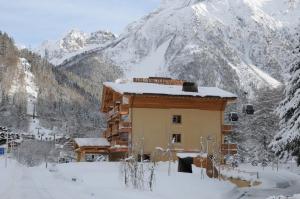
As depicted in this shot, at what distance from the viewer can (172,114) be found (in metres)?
55.2

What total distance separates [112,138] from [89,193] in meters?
41.8

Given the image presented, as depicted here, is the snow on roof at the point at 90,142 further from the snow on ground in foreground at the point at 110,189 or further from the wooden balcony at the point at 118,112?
the snow on ground in foreground at the point at 110,189

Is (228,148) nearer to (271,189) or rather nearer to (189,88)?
(189,88)

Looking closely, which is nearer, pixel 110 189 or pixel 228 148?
pixel 110 189

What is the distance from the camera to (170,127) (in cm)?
5488

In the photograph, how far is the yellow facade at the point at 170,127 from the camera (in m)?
54.2

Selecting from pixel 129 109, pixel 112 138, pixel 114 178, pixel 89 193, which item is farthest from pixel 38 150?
pixel 89 193

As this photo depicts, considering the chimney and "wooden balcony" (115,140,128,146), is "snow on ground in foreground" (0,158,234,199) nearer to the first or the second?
"wooden balcony" (115,140,128,146)

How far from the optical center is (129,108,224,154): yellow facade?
54188 millimetres

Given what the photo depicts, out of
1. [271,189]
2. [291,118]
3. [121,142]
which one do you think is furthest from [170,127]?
[291,118]

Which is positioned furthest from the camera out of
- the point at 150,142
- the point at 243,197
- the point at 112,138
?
the point at 112,138

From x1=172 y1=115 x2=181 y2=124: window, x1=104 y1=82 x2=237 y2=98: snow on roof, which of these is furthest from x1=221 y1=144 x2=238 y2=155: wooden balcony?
x1=172 y1=115 x2=181 y2=124: window

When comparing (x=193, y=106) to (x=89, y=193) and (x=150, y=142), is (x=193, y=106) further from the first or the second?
(x=89, y=193)

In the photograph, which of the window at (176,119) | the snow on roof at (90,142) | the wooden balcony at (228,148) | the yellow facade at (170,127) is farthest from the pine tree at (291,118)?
the snow on roof at (90,142)
